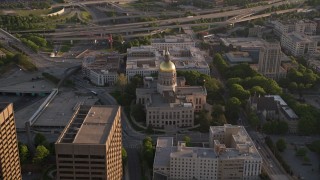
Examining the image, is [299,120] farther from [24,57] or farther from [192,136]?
[24,57]

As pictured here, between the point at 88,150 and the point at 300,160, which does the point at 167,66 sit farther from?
the point at 88,150


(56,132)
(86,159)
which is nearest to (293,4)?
(56,132)

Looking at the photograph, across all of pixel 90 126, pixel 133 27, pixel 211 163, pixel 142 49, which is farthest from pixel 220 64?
pixel 90 126

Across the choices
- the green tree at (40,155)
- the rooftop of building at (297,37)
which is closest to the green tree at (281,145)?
the green tree at (40,155)

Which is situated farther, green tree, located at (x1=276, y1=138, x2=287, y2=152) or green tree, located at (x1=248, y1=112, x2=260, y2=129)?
green tree, located at (x1=248, y1=112, x2=260, y2=129)

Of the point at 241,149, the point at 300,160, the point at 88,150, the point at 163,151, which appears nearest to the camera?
the point at 88,150

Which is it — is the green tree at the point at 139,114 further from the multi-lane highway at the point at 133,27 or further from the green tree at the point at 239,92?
the multi-lane highway at the point at 133,27

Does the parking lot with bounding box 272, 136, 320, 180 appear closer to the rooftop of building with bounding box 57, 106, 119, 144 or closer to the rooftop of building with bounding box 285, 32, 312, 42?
the rooftop of building with bounding box 57, 106, 119, 144

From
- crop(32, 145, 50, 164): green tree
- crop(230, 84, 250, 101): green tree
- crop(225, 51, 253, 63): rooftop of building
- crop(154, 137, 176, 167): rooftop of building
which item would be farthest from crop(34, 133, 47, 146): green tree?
crop(225, 51, 253, 63): rooftop of building
